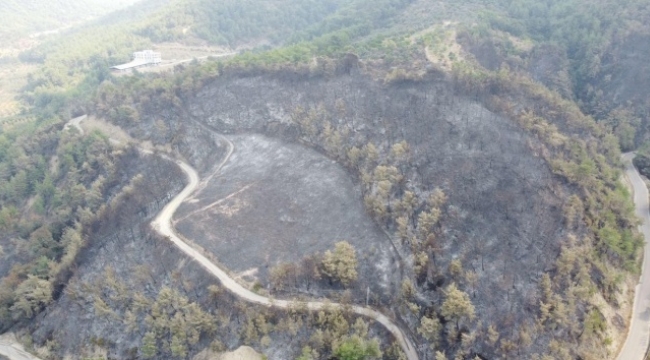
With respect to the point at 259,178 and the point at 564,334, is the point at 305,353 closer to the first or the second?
the point at 564,334

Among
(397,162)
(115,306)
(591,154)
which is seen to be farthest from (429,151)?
(115,306)

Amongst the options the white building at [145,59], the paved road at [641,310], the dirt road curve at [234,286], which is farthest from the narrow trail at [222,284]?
the white building at [145,59]

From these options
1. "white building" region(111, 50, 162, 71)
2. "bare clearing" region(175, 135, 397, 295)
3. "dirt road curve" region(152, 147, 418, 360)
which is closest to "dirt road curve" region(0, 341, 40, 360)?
"dirt road curve" region(152, 147, 418, 360)

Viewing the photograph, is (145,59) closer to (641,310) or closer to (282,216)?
(282,216)

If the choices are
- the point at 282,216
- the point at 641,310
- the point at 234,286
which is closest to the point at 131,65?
the point at 282,216

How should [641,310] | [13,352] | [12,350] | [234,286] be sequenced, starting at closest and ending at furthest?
[641,310] → [234,286] → [13,352] → [12,350]

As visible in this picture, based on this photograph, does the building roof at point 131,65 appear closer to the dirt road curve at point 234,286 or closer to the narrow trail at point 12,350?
the dirt road curve at point 234,286

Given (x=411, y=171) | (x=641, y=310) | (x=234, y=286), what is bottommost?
(x=234, y=286)

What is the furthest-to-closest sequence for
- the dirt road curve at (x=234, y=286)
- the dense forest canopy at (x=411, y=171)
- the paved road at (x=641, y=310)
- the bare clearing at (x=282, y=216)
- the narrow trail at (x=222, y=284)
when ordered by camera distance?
1. the bare clearing at (x=282, y=216)
2. the narrow trail at (x=222, y=284)
3. the dirt road curve at (x=234, y=286)
4. the dense forest canopy at (x=411, y=171)
5. the paved road at (x=641, y=310)
